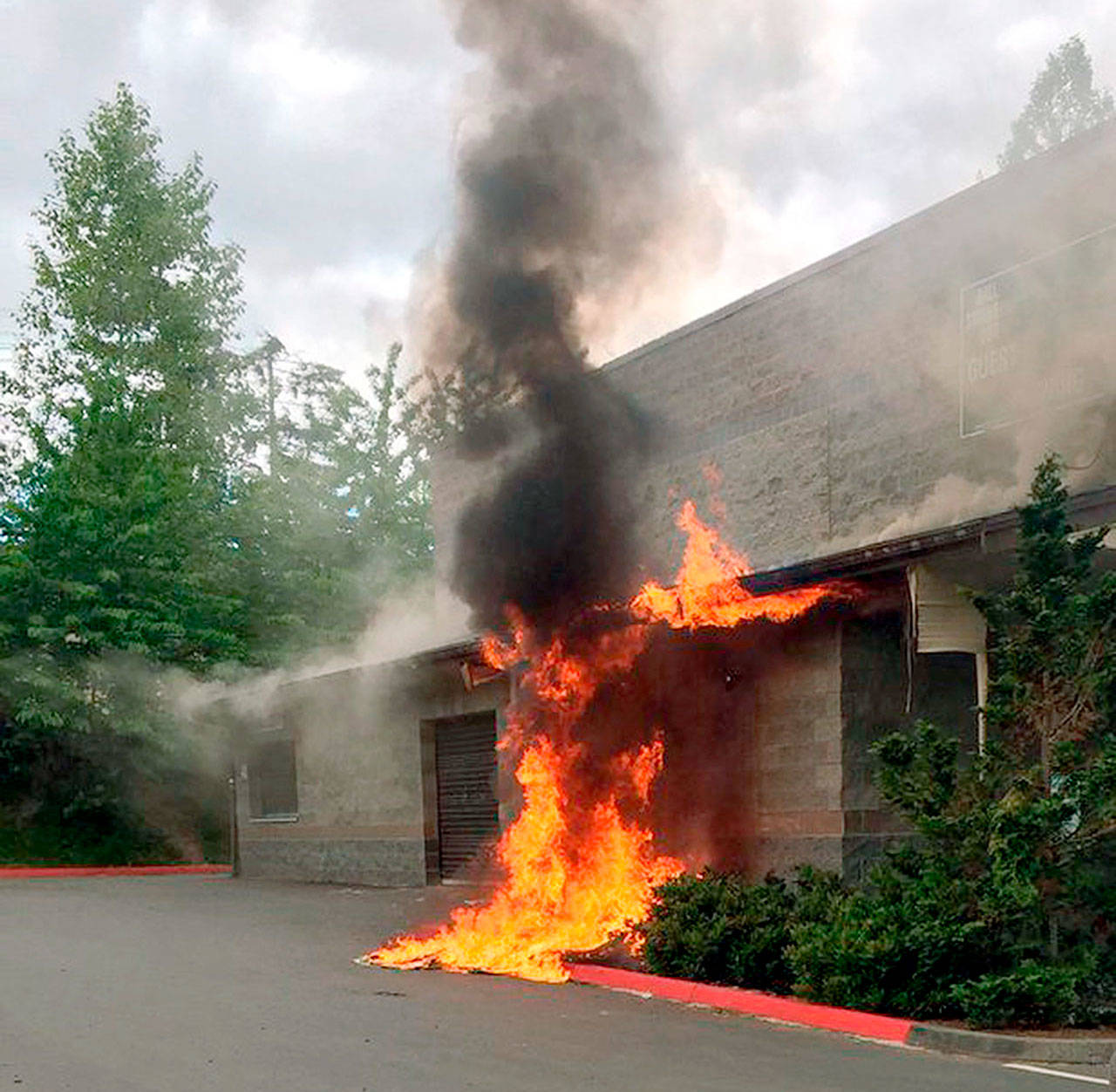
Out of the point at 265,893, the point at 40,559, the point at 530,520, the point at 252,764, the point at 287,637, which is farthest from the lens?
the point at 287,637

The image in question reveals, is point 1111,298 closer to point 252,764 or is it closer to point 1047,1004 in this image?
point 1047,1004

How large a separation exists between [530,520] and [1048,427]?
4.50 m

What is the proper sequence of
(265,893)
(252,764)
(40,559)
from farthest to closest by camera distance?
(40,559), (252,764), (265,893)

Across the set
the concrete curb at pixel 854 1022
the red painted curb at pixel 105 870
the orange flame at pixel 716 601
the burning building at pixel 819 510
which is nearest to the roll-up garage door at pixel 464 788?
the burning building at pixel 819 510

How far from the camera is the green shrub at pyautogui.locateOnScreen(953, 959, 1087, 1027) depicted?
28.2ft

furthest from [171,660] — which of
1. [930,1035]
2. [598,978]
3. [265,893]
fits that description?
[930,1035]

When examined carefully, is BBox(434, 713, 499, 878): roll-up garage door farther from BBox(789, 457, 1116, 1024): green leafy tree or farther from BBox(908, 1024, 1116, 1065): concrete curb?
BBox(908, 1024, 1116, 1065): concrete curb

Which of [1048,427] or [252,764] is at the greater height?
[1048,427]

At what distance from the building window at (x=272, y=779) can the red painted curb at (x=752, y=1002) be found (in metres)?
12.6

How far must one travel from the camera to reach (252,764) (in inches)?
950

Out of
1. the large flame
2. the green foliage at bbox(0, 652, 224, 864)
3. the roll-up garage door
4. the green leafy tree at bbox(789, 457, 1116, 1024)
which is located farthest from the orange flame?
the green foliage at bbox(0, 652, 224, 864)

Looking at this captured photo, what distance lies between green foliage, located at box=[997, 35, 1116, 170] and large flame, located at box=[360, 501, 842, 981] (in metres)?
23.8

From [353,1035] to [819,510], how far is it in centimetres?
877

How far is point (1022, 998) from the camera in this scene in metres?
8.64
